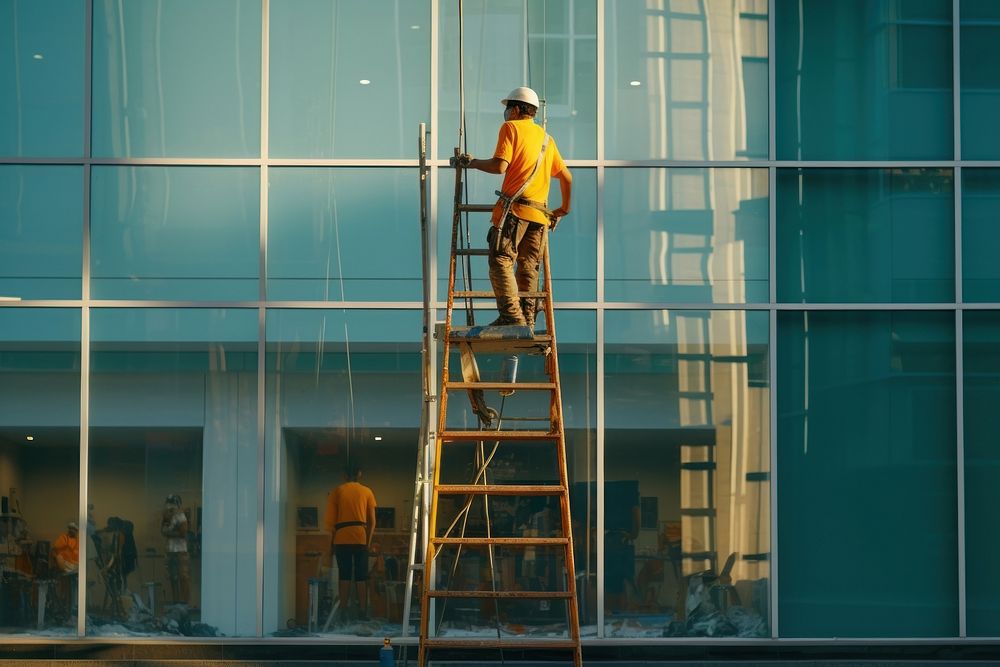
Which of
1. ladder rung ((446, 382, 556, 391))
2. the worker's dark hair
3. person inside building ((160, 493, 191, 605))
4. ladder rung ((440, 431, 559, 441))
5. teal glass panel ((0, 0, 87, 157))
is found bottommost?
person inside building ((160, 493, 191, 605))

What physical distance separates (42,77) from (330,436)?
411 centimetres

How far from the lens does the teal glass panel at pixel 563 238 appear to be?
12.3 meters

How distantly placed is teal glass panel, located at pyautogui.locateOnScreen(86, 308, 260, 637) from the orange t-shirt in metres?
3.96

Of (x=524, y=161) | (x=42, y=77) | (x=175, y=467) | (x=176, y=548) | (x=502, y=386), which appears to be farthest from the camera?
(x=42, y=77)

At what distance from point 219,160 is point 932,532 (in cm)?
706

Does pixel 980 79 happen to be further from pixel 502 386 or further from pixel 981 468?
pixel 502 386

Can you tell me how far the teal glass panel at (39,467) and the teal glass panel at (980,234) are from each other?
7852 mm

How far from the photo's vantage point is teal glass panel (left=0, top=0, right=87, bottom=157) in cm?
1245

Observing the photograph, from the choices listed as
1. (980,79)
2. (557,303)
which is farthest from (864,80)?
(557,303)

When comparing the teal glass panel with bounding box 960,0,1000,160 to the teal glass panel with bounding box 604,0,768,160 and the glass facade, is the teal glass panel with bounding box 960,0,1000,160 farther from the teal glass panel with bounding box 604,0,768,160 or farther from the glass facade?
the teal glass panel with bounding box 604,0,768,160

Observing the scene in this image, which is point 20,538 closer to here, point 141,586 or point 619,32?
point 141,586

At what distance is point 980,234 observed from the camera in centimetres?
1245

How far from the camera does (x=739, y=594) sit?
12211 millimetres

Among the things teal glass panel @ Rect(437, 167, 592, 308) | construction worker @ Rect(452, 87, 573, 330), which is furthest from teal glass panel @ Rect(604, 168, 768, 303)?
construction worker @ Rect(452, 87, 573, 330)
